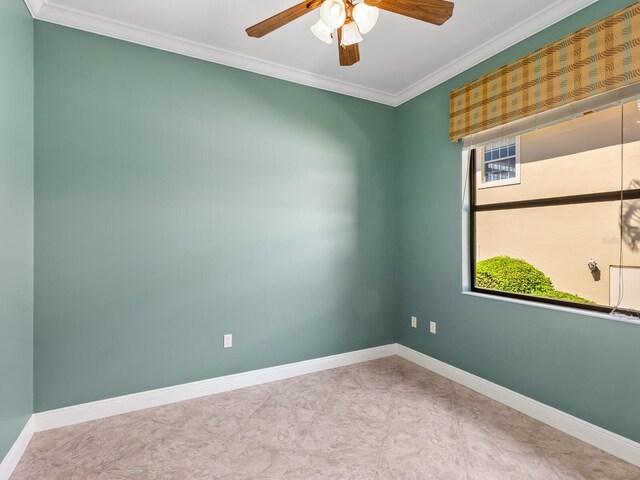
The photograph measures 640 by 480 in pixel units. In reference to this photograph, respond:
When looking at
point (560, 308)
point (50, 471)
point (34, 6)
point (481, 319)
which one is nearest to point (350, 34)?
point (34, 6)

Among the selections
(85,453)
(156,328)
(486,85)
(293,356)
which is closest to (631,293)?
(486,85)

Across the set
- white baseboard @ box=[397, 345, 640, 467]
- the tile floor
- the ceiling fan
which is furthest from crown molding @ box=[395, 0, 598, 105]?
the tile floor

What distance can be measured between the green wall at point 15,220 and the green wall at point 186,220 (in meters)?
0.11

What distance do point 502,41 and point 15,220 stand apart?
3.43 metres

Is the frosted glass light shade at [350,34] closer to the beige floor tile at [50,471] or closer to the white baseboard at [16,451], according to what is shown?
the beige floor tile at [50,471]

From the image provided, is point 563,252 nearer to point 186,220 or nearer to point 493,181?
point 493,181

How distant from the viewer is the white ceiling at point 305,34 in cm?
216

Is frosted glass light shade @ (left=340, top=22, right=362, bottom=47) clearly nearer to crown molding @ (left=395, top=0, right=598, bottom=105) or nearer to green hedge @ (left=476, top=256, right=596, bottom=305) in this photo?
crown molding @ (left=395, top=0, right=598, bottom=105)

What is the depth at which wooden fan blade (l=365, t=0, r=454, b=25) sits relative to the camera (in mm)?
1527

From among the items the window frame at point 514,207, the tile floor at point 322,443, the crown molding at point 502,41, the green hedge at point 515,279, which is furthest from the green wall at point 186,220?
the green hedge at point 515,279

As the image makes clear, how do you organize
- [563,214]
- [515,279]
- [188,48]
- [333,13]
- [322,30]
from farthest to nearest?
[515,279], [188,48], [563,214], [322,30], [333,13]

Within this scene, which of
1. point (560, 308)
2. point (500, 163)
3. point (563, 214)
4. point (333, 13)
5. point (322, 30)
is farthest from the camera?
point (500, 163)

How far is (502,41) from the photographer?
8.14 ft

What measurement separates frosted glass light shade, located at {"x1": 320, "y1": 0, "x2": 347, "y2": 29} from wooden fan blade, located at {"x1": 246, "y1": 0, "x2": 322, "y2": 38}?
133 mm
